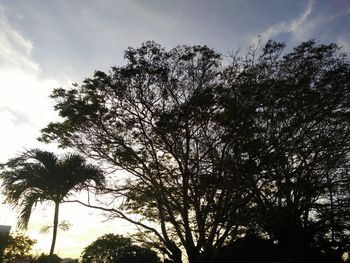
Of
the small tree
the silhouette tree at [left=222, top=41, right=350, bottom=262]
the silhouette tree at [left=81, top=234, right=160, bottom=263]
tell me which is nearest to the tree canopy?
the silhouette tree at [left=222, top=41, right=350, bottom=262]

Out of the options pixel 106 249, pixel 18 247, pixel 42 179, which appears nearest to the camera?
pixel 42 179

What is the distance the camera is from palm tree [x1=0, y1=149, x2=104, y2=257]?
12.7 meters

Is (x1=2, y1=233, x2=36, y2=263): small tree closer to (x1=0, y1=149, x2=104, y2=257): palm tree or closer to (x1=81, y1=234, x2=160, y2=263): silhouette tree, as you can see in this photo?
(x1=81, y1=234, x2=160, y2=263): silhouette tree

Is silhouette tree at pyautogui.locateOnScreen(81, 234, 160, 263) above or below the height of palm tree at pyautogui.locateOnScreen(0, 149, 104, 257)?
above

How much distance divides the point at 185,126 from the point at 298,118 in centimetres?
516

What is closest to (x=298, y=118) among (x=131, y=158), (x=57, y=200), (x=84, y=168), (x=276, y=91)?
(x=276, y=91)

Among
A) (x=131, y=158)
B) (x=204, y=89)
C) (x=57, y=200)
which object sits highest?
(x=204, y=89)

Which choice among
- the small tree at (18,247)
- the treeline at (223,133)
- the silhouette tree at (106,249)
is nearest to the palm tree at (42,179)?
the treeline at (223,133)

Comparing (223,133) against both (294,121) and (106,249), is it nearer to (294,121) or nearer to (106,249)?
(294,121)

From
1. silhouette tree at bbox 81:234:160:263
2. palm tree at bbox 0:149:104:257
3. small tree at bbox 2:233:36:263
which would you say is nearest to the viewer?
palm tree at bbox 0:149:104:257

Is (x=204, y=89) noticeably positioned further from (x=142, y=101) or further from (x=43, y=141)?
(x=43, y=141)

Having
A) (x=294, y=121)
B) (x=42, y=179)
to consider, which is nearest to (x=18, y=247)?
(x=42, y=179)

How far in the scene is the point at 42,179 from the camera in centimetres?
1297

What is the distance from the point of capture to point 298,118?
46.1ft
